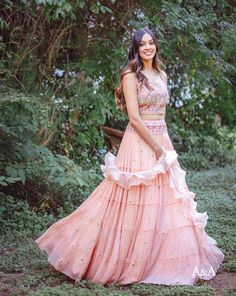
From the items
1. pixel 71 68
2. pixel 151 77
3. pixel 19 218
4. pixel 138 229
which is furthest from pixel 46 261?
pixel 71 68

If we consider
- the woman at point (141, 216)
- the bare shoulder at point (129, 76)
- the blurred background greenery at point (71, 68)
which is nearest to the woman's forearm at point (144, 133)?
the woman at point (141, 216)

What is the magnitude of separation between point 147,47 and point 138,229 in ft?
4.10

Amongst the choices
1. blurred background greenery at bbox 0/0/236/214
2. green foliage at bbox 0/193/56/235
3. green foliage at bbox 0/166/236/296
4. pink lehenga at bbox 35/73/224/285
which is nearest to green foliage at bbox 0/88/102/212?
blurred background greenery at bbox 0/0/236/214

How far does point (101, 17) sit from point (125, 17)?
0.30 meters

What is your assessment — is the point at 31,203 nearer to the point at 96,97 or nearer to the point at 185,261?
the point at 96,97

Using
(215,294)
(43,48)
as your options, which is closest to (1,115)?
(43,48)

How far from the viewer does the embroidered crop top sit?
394cm

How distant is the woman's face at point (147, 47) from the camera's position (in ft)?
13.0

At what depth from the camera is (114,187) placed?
3984mm

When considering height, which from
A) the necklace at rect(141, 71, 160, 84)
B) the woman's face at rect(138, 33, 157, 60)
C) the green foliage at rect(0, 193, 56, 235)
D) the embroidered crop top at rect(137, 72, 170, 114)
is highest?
the woman's face at rect(138, 33, 157, 60)

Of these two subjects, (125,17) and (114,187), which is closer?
(114,187)

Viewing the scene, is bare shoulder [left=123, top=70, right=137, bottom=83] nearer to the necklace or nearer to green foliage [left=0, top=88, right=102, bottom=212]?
the necklace

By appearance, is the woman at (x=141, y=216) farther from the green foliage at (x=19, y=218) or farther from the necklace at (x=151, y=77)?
the green foliage at (x=19, y=218)

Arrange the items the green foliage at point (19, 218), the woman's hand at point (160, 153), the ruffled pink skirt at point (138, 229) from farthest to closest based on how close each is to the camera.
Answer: the green foliage at point (19, 218)
the woman's hand at point (160, 153)
the ruffled pink skirt at point (138, 229)
